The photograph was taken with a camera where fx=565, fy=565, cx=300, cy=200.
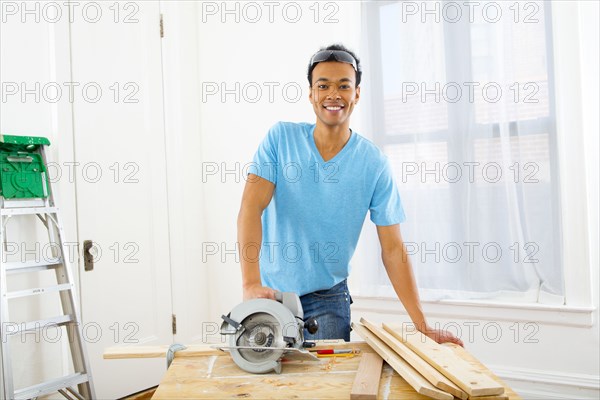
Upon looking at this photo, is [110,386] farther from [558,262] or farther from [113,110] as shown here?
[558,262]

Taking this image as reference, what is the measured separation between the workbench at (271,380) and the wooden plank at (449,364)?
1.5 inches

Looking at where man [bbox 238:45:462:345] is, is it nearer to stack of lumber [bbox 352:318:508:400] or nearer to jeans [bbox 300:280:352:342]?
jeans [bbox 300:280:352:342]

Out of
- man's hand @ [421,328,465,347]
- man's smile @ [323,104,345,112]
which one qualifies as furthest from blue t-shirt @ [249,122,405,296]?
man's hand @ [421,328,465,347]

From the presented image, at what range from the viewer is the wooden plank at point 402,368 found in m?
1.28

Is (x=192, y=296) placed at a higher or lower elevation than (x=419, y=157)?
lower

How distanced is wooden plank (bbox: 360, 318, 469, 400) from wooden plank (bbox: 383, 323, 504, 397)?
0.05ft

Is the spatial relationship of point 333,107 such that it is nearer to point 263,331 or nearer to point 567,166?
point 263,331

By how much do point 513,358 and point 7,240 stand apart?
8.77 feet

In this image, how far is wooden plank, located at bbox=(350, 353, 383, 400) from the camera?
1.30 m

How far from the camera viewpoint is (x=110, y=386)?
3195mm

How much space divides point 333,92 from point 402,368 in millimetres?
1050

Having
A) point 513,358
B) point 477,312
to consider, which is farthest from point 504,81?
point 513,358

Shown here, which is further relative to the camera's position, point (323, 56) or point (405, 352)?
point (323, 56)

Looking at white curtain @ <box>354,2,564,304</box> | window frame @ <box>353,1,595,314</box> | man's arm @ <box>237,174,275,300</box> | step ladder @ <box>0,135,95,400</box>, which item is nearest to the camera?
man's arm @ <box>237,174,275,300</box>
